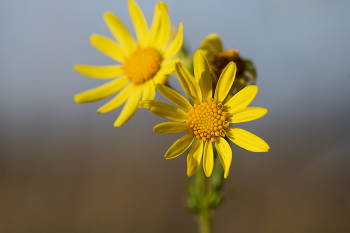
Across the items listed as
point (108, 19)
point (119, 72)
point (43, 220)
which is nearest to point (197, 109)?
point (119, 72)

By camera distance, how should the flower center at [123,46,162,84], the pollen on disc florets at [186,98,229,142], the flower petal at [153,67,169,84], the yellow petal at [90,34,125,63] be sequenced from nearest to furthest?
1. the pollen on disc florets at [186,98,229,142]
2. the flower petal at [153,67,169,84]
3. the flower center at [123,46,162,84]
4. the yellow petal at [90,34,125,63]

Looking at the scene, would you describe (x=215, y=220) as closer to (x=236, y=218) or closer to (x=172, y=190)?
(x=236, y=218)

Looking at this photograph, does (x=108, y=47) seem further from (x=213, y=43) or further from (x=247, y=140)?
(x=247, y=140)

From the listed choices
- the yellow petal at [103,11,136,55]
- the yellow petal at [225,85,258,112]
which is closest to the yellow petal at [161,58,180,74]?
the yellow petal at [225,85,258,112]

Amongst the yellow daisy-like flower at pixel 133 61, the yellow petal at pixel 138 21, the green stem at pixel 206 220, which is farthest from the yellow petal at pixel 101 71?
the green stem at pixel 206 220

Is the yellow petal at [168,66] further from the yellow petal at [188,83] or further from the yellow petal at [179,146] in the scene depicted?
the yellow petal at [179,146]

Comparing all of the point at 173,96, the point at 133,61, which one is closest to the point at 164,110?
the point at 173,96

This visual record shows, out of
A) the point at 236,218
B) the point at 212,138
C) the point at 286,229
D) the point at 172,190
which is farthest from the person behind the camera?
the point at 172,190

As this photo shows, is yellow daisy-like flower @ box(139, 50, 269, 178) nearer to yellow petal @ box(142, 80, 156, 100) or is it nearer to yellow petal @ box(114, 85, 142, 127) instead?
yellow petal @ box(142, 80, 156, 100)
